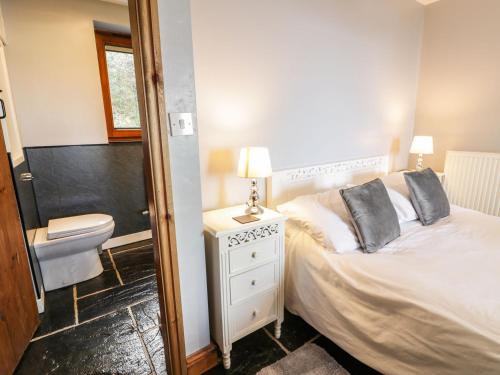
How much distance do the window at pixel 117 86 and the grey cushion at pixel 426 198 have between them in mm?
2836

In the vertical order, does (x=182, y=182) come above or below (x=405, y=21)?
below

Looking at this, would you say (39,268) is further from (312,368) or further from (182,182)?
(312,368)

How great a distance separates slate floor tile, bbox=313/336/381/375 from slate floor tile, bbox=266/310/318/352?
0.24ft

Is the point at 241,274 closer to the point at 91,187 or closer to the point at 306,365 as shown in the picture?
the point at 306,365

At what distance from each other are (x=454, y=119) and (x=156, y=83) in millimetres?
3273

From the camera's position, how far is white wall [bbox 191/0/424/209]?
1.71 meters

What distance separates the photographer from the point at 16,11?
2287 millimetres

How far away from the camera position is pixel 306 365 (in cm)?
147

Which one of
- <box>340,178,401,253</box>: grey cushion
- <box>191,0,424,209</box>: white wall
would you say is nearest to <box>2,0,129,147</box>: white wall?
<box>191,0,424,209</box>: white wall

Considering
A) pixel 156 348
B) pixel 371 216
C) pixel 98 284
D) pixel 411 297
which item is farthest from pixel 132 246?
pixel 411 297

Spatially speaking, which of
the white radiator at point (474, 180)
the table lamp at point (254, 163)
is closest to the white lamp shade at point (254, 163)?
the table lamp at point (254, 163)

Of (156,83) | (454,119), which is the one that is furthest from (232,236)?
(454,119)

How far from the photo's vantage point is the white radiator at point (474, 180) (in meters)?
2.68

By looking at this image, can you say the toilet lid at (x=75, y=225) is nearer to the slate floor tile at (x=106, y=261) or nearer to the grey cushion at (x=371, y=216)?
the slate floor tile at (x=106, y=261)
